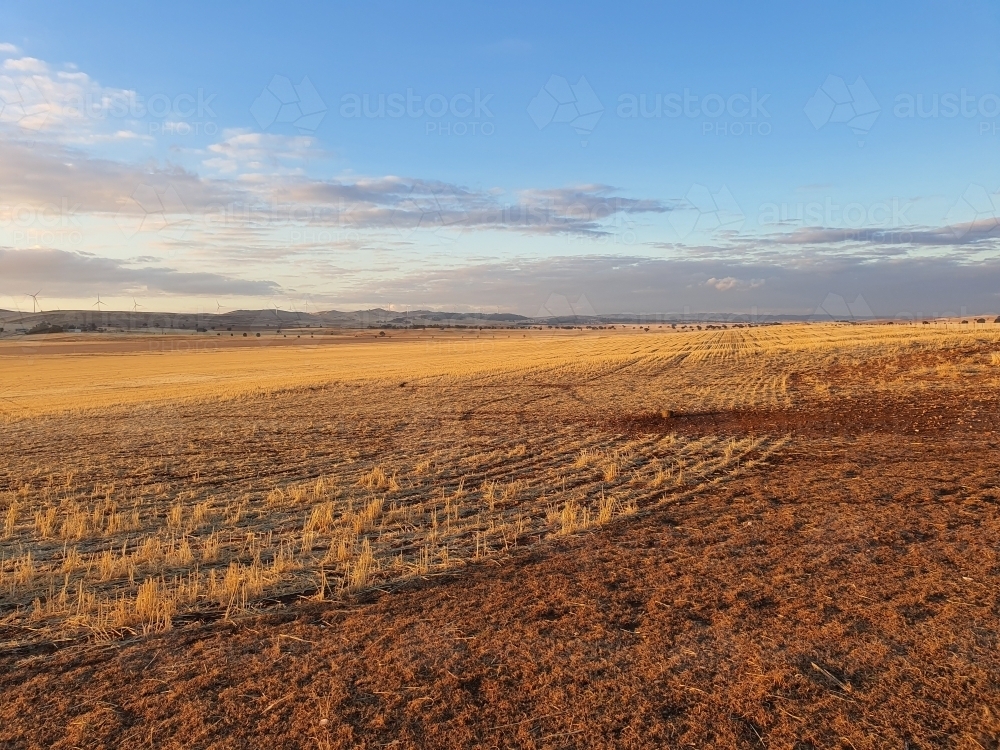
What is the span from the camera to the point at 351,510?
413 inches

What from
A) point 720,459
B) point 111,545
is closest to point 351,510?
point 111,545

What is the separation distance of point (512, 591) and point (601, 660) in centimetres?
167

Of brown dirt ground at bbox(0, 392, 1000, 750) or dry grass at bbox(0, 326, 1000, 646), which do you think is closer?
brown dirt ground at bbox(0, 392, 1000, 750)

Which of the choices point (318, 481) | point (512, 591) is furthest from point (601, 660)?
point (318, 481)

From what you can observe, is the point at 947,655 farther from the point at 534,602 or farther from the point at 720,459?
the point at 720,459

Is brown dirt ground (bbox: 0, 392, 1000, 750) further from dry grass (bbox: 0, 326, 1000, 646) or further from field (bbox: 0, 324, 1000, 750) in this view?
dry grass (bbox: 0, 326, 1000, 646)

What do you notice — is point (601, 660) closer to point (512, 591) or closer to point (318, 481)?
point (512, 591)

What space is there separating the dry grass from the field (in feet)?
0.25

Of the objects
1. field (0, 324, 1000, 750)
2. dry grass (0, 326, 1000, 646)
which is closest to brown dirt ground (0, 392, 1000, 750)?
field (0, 324, 1000, 750)

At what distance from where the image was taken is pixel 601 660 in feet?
17.7

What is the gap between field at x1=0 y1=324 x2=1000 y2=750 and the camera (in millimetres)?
4641

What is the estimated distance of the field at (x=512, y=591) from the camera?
464 centimetres

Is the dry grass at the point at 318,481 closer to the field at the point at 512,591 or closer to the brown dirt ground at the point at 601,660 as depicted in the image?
the field at the point at 512,591

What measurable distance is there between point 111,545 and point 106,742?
207 inches
